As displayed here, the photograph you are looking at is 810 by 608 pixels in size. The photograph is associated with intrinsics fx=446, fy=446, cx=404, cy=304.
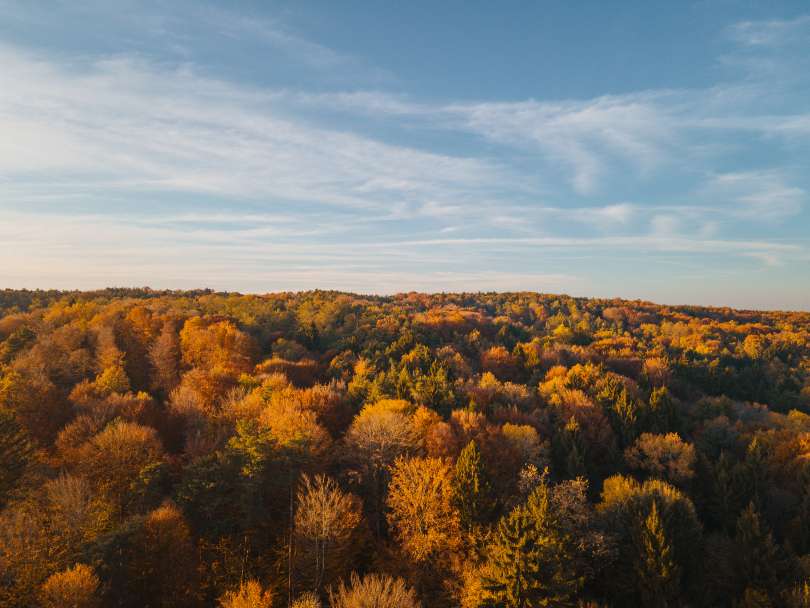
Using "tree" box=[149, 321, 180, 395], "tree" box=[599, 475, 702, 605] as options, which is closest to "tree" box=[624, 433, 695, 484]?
"tree" box=[599, 475, 702, 605]

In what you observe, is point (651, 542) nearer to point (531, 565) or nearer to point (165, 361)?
point (531, 565)

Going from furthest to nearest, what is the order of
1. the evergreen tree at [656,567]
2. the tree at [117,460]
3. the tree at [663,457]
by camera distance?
the tree at [663,457], the tree at [117,460], the evergreen tree at [656,567]

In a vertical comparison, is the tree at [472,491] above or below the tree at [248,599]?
above

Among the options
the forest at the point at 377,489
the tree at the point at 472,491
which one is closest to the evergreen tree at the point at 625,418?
the forest at the point at 377,489

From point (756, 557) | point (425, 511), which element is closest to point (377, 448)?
point (425, 511)

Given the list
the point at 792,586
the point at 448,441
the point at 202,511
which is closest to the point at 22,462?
the point at 202,511

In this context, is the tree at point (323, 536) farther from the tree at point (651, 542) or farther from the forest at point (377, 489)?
the tree at point (651, 542)

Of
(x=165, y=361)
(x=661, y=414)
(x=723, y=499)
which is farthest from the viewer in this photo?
(x=165, y=361)

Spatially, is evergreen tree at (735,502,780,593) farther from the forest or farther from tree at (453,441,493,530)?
tree at (453,441,493,530)
